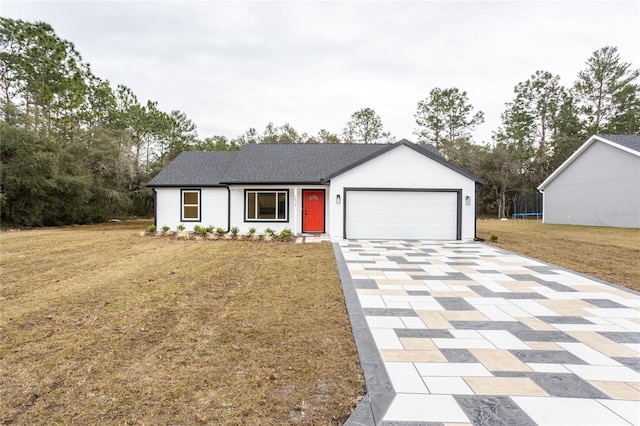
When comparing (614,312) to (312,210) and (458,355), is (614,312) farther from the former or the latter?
(312,210)

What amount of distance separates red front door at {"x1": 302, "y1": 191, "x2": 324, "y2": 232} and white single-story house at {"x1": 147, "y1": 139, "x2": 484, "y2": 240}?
46 millimetres

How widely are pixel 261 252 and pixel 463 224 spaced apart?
27.0 ft

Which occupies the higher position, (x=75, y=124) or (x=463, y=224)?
(x=75, y=124)

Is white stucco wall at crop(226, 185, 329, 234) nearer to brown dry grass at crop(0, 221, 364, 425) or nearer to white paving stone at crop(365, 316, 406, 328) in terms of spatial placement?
brown dry grass at crop(0, 221, 364, 425)

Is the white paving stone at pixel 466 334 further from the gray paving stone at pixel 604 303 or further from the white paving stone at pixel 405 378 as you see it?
the gray paving stone at pixel 604 303

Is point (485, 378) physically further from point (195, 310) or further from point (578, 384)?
point (195, 310)

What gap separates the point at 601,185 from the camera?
699 inches

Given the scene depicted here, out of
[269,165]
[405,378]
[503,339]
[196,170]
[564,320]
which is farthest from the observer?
[196,170]

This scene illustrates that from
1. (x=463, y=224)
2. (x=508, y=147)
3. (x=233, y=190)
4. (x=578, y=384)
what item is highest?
(x=508, y=147)

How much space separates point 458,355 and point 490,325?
1135 mm

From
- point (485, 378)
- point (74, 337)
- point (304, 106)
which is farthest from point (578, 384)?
point (304, 106)

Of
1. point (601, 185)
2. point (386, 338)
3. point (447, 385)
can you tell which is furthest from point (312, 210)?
point (601, 185)

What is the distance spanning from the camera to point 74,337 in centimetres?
372

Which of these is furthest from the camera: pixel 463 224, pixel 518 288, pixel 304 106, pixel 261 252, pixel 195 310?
pixel 304 106
